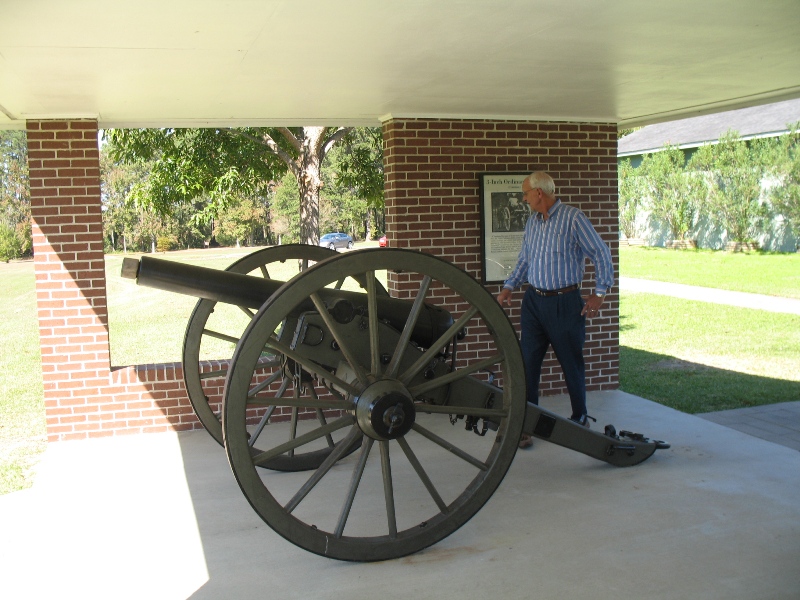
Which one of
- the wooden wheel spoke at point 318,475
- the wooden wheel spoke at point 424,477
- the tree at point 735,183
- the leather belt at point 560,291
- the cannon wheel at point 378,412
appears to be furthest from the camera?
the tree at point 735,183

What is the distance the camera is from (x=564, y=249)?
537 cm

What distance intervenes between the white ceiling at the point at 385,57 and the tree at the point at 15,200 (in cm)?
3268

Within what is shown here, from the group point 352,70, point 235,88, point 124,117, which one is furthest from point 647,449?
point 124,117

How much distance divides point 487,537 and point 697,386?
486 centimetres

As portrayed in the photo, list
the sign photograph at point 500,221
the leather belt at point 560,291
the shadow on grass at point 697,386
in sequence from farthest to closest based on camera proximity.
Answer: the shadow on grass at point 697,386
the sign photograph at point 500,221
the leather belt at point 560,291

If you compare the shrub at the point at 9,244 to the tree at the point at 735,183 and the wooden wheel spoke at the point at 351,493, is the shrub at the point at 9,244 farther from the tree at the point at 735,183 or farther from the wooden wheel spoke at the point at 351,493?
the wooden wheel spoke at the point at 351,493

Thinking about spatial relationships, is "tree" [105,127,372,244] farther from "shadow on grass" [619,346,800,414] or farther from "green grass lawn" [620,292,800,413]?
"shadow on grass" [619,346,800,414]

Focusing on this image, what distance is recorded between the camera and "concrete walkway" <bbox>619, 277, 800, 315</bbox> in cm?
1452

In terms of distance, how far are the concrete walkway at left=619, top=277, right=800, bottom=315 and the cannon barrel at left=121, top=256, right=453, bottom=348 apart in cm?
1115

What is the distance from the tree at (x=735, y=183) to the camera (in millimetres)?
25188

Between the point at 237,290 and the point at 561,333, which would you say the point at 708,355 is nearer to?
the point at 561,333

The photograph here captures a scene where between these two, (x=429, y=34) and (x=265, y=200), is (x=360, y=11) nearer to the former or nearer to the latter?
(x=429, y=34)

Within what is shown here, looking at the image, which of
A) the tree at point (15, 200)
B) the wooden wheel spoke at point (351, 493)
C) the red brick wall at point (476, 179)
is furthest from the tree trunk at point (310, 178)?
the tree at point (15, 200)

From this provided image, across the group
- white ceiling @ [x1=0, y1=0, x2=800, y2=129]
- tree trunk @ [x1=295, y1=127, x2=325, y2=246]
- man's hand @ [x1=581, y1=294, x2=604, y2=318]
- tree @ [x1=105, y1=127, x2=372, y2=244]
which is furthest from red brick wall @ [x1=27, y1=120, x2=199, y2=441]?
tree trunk @ [x1=295, y1=127, x2=325, y2=246]
